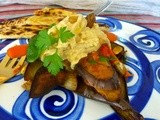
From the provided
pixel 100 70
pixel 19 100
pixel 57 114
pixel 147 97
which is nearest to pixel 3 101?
pixel 19 100

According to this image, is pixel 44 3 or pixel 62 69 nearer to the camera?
pixel 62 69

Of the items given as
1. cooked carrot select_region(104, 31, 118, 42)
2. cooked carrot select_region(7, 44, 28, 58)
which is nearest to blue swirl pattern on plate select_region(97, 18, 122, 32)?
cooked carrot select_region(104, 31, 118, 42)

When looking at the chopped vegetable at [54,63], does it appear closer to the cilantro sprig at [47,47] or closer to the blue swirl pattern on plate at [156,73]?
the cilantro sprig at [47,47]

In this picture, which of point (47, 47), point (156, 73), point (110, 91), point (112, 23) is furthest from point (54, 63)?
point (112, 23)

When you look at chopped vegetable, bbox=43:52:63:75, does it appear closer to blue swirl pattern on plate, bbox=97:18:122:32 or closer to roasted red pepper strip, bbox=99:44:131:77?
roasted red pepper strip, bbox=99:44:131:77

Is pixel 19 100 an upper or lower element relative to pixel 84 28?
lower

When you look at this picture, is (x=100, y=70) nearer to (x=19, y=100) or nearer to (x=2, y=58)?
(x=19, y=100)

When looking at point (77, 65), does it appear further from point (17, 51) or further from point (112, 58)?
point (17, 51)
